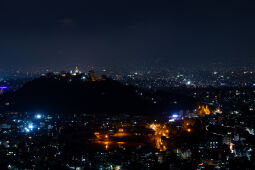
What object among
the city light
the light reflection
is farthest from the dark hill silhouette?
the light reflection

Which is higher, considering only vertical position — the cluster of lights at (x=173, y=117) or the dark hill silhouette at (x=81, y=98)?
the dark hill silhouette at (x=81, y=98)

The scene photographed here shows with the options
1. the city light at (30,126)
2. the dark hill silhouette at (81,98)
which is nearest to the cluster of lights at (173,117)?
the dark hill silhouette at (81,98)

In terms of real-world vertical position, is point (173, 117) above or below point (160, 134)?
above

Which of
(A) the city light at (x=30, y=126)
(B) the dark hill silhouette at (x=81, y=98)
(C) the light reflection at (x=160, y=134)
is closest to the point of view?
(C) the light reflection at (x=160, y=134)

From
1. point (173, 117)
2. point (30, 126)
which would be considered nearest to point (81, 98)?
point (30, 126)

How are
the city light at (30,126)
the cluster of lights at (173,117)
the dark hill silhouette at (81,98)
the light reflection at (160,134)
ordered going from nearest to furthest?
the light reflection at (160,134) < the city light at (30,126) < the cluster of lights at (173,117) < the dark hill silhouette at (81,98)

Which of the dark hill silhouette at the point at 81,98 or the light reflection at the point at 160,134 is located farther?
the dark hill silhouette at the point at 81,98

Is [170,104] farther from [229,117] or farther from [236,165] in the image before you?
[236,165]

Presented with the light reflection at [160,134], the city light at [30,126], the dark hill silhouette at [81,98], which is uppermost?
the dark hill silhouette at [81,98]

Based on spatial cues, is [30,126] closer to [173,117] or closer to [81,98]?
[81,98]

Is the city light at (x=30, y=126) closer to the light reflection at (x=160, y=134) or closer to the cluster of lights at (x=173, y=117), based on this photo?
the light reflection at (x=160, y=134)
